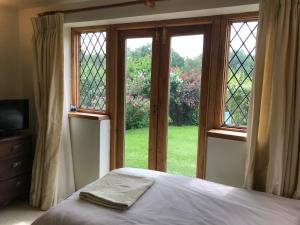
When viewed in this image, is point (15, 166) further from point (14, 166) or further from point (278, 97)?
A: point (278, 97)

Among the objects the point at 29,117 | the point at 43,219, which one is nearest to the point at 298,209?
the point at 43,219

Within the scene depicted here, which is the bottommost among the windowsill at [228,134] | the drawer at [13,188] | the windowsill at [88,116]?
the drawer at [13,188]

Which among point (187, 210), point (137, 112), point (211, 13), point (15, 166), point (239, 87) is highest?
point (211, 13)

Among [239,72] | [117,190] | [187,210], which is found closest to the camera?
[187,210]

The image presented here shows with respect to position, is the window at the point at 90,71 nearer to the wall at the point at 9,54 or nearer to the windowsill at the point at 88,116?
the windowsill at the point at 88,116

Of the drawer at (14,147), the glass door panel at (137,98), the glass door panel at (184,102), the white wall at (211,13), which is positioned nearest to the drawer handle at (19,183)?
the drawer at (14,147)

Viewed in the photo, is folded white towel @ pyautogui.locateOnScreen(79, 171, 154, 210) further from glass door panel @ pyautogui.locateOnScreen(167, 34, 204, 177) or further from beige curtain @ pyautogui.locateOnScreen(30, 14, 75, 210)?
beige curtain @ pyautogui.locateOnScreen(30, 14, 75, 210)

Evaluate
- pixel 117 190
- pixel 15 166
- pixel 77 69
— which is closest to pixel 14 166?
pixel 15 166

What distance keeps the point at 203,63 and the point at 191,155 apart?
0.89 meters

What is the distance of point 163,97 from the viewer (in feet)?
8.53

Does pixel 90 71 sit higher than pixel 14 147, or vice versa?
pixel 90 71

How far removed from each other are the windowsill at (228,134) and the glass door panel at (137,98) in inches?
29.9

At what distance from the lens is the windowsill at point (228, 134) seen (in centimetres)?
208

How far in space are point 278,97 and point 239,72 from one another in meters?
0.57
